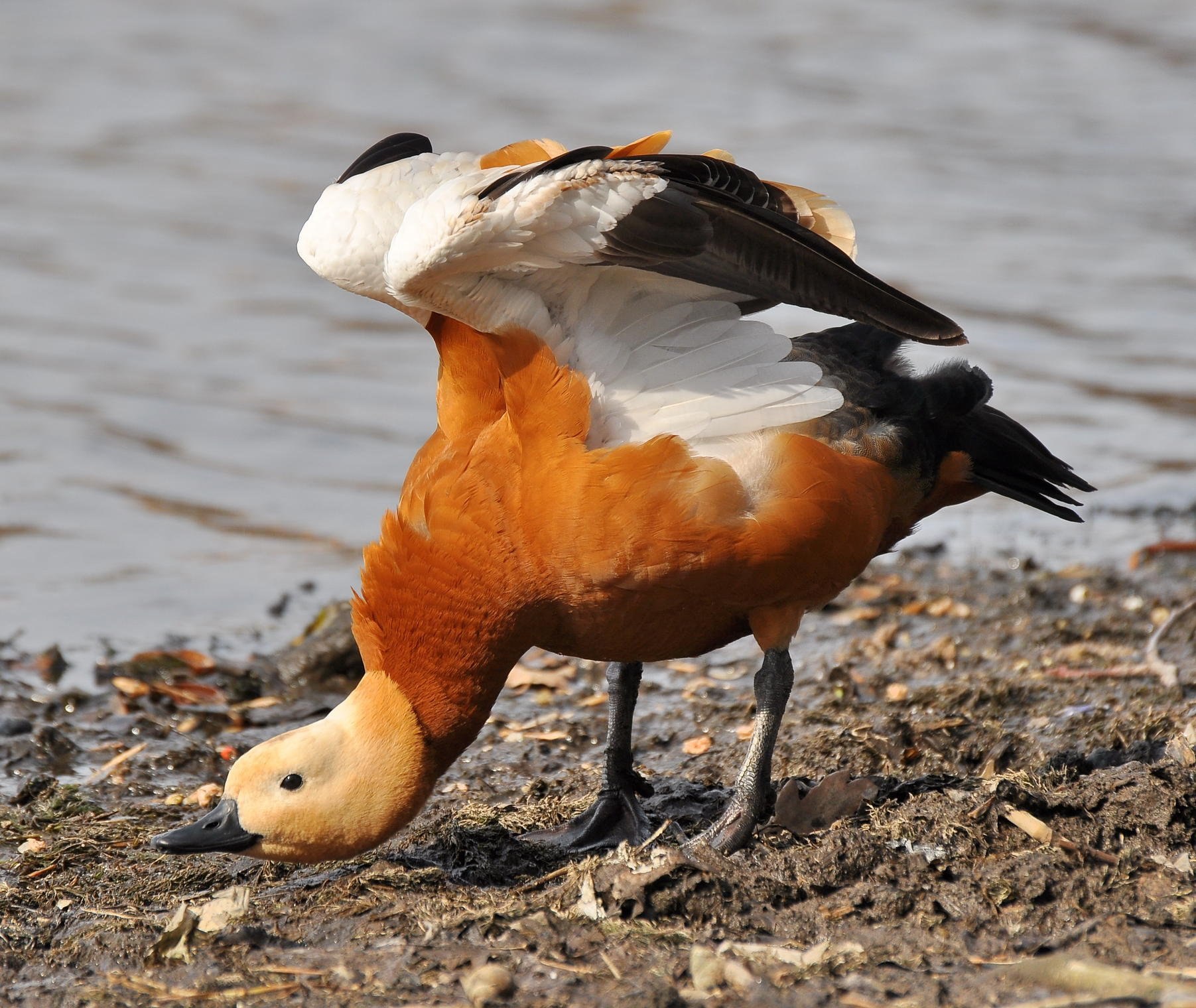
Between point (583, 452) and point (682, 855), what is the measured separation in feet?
3.99

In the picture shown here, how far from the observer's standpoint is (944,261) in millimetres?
13469

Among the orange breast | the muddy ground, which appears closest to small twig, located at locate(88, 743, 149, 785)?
the muddy ground

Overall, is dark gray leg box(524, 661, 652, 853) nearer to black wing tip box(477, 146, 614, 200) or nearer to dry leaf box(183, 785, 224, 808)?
dry leaf box(183, 785, 224, 808)

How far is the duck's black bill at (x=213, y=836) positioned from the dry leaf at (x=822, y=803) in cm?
164

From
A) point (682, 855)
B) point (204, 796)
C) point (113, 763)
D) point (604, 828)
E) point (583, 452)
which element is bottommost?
point (113, 763)

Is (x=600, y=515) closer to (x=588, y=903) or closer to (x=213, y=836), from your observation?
(x=588, y=903)

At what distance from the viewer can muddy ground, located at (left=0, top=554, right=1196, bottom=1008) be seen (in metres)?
3.86

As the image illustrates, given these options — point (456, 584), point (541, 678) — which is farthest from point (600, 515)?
point (541, 678)

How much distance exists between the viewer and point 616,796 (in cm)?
533

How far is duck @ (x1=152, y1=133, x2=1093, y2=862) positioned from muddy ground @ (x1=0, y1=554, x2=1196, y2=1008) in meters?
0.37

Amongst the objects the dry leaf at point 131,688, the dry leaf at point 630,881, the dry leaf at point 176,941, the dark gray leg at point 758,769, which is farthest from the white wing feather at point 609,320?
the dry leaf at point 131,688

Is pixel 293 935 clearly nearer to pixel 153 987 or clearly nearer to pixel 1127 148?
pixel 153 987

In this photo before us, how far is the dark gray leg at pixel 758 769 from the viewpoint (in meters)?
4.82

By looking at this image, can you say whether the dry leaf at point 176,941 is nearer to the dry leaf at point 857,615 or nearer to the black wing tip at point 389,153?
the black wing tip at point 389,153
